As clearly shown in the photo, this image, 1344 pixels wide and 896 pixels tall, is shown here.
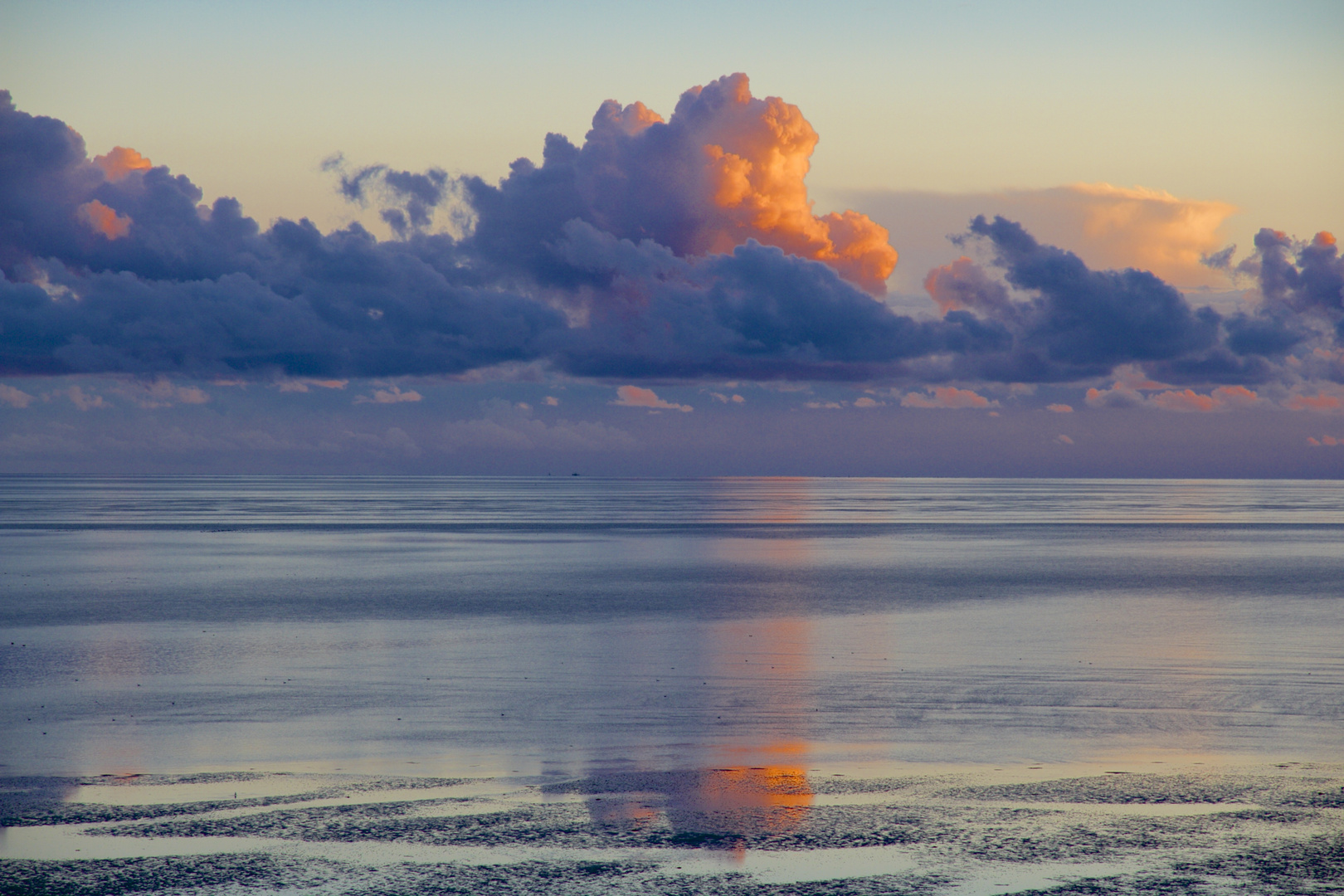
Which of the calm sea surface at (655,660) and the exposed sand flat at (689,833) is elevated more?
the exposed sand flat at (689,833)

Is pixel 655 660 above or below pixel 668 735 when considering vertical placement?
below

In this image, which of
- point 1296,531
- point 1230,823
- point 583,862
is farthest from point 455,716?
point 1296,531

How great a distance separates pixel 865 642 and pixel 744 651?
2.82 meters

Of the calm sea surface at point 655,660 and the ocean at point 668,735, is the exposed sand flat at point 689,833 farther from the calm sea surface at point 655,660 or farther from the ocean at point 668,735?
the calm sea surface at point 655,660

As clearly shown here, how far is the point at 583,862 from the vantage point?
9047 mm

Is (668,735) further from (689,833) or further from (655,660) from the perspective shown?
(655,660)

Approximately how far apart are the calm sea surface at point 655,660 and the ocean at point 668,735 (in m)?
0.11

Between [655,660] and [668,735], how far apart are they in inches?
269

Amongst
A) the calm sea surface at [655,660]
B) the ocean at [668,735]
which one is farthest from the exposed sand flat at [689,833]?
the calm sea surface at [655,660]

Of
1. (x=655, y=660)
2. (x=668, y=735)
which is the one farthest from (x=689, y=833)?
(x=655, y=660)

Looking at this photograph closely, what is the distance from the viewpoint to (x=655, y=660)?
20.9 m

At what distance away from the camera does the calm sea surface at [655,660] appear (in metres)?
13.5

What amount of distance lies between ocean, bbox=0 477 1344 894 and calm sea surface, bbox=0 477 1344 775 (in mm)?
115

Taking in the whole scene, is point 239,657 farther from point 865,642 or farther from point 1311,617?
point 1311,617
